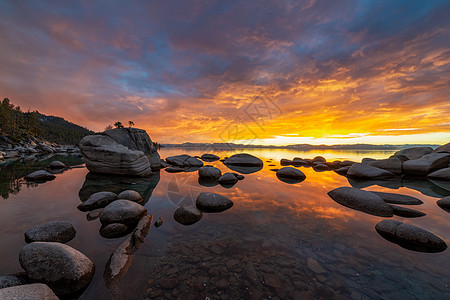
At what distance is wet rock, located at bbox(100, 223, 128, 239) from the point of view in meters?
4.70

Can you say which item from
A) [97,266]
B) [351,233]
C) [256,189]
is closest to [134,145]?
[256,189]

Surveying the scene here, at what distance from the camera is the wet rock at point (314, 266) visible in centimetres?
348

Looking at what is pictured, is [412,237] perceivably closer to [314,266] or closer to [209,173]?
[314,266]

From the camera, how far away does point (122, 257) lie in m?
3.67

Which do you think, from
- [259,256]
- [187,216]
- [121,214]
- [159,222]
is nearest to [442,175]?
[259,256]

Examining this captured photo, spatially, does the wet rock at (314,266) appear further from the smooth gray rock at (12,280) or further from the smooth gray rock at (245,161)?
Answer: the smooth gray rock at (245,161)

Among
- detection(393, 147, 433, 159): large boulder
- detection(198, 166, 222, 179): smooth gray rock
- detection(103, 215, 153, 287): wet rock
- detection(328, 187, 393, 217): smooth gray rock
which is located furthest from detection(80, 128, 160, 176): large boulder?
detection(393, 147, 433, 159): large boulder

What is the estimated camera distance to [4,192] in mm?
8406

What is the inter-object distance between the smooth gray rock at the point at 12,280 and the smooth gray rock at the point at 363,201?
10465 mm

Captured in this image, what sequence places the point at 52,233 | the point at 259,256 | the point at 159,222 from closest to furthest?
the point at 259,256, the point at 52,233, the point at 159,222

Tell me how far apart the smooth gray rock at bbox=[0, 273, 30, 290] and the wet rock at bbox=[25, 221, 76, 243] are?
1.59 metres

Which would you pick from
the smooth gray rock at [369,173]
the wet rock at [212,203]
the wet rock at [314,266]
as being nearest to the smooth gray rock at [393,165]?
the smooth gray rock at [369,173]

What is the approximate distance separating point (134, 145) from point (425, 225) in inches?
849

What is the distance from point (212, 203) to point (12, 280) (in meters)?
5.29
